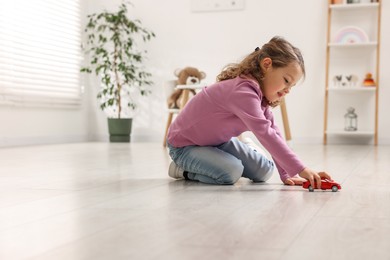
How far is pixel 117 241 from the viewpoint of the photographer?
3.32 ft

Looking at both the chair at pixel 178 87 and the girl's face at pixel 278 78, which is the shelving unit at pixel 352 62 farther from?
the girl's face at pixel 278 78

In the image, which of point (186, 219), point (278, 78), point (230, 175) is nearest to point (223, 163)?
point (230, 175)

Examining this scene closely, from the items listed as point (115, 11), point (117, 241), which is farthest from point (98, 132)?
point (117, 241)

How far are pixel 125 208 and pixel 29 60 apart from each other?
3.63 metres

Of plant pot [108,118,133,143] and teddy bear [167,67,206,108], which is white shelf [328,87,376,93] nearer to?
teddy bear [167,67,206,108]

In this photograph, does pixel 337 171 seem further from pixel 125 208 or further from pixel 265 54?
pixel 125 208

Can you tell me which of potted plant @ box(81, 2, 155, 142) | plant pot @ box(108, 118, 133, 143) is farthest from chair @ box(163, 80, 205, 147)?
plant pot @ box(108, 118, 133, 143)

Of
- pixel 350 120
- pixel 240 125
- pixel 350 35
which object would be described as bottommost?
pixel 350 120

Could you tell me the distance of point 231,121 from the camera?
6.24ft

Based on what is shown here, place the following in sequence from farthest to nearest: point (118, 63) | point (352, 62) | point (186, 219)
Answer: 1. point (118, 63)
2. point (352, 62)
3. point (186, 219)

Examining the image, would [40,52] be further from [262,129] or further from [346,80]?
[262,129]

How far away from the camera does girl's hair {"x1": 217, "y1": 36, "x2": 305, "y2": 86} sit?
70.4 inches

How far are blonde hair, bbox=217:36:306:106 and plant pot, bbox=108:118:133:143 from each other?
350cm

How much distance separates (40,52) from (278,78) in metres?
3.50
